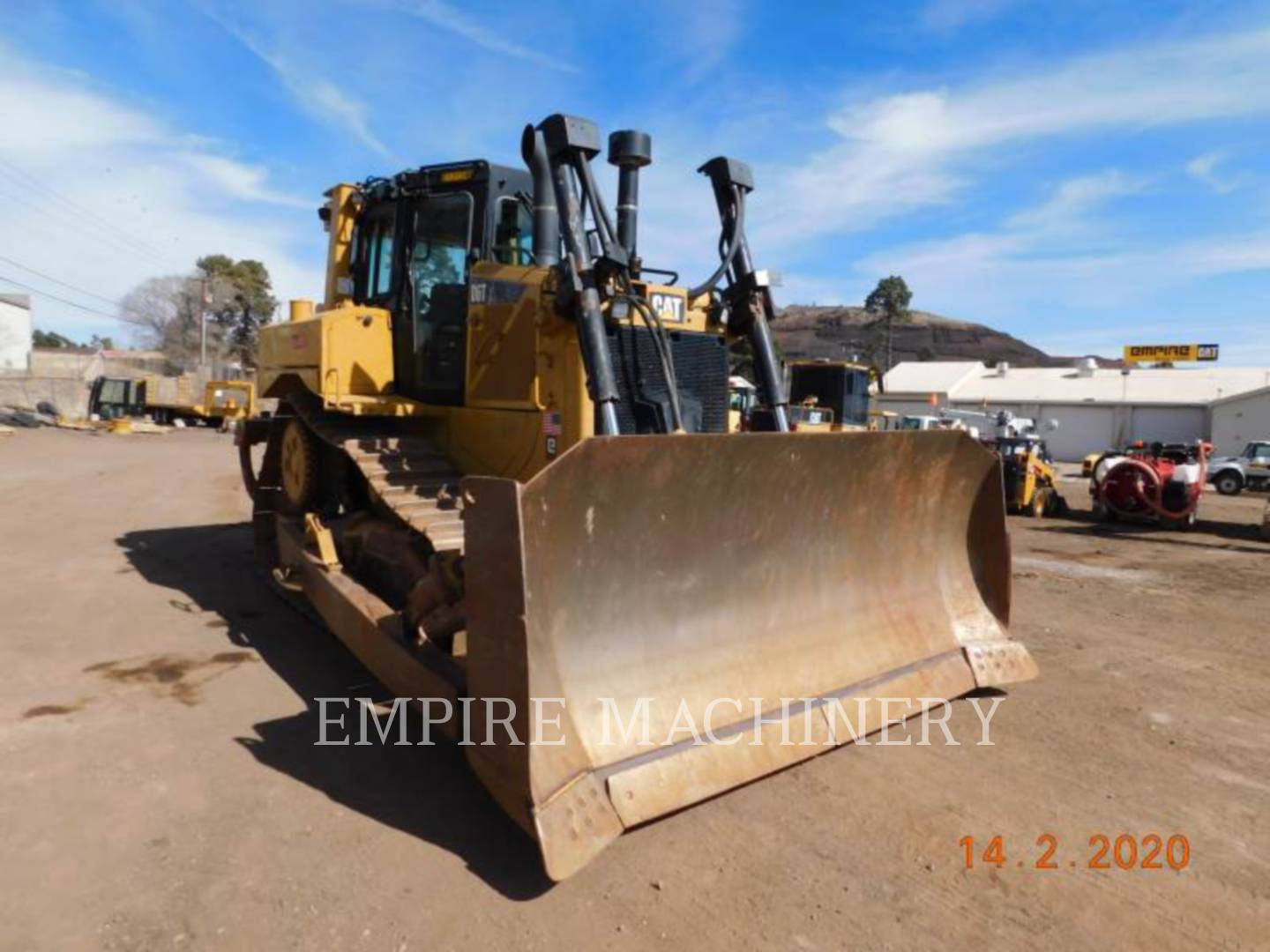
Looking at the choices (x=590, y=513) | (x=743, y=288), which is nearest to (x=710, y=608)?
(x=590, y=513)

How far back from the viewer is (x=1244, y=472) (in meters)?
23.1

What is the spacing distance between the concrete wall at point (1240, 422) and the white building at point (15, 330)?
72.0m

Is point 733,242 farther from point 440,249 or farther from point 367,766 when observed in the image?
point 367,766

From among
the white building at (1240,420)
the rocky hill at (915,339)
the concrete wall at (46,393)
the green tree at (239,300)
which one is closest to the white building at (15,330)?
the green tree at (239,300)

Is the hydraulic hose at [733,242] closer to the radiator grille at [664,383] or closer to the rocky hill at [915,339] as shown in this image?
the radiator grille at [664,383]

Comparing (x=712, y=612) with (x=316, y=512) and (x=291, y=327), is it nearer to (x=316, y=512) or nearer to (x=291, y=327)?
(x=316, y=512)

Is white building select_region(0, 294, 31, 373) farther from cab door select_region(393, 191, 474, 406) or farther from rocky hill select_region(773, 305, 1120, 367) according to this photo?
cab door select_region(393, 191, 474, 406)

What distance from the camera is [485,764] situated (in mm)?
3070

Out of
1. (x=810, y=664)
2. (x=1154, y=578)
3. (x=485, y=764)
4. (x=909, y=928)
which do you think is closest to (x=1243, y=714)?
(x=810, y=664)

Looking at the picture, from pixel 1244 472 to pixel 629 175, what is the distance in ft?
82.0

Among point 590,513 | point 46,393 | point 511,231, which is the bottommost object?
point 590,513

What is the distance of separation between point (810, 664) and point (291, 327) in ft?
14.9

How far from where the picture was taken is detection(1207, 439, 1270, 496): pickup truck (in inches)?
886

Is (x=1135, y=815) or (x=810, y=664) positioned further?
(x=810, y=664)
